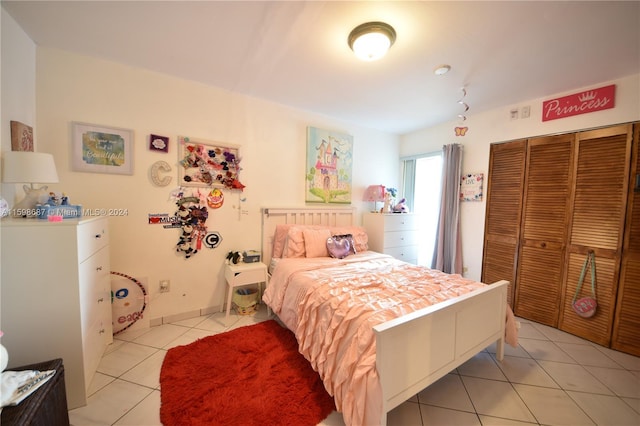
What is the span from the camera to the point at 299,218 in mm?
3078

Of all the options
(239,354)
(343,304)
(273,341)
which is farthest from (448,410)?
(239,354)

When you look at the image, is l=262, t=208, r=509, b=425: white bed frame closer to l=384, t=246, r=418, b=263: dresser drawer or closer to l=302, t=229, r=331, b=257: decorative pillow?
l=302, t=229, r=331, b=257: decorative pillow

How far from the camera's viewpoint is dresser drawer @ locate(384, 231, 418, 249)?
3.36 m

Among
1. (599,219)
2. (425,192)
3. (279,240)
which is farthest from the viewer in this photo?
(425,192)

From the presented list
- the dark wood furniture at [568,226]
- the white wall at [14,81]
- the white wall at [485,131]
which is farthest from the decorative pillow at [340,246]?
the white wall at [14,81]

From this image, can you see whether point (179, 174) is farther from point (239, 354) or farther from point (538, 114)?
point (538, 114)

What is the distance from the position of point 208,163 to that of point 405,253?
2.92 meters

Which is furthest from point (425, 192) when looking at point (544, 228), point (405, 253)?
point (544, 228)

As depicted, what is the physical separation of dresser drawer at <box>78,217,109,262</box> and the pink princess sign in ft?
13.6

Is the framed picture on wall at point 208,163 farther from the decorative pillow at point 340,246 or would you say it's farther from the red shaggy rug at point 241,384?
the red shaggy rug at point 241,384

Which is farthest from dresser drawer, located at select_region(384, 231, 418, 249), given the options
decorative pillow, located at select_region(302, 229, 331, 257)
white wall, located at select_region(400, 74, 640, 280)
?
decorative pillow, located at select_region(302, 229, 331, 257)

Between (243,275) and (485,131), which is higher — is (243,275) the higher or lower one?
the lower one

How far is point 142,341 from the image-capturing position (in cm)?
211

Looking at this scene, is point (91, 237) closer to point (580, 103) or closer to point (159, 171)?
point (159, 171)
